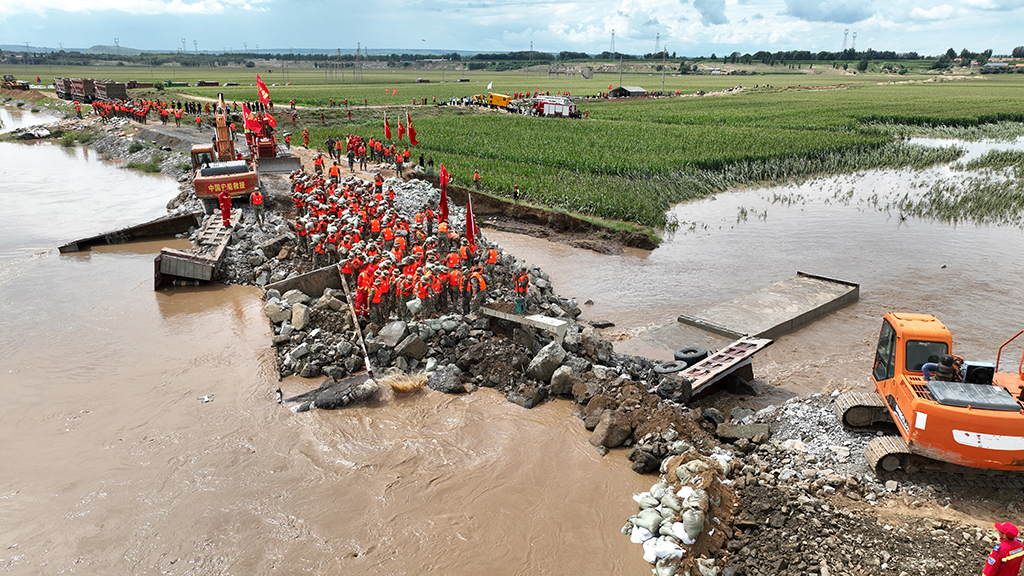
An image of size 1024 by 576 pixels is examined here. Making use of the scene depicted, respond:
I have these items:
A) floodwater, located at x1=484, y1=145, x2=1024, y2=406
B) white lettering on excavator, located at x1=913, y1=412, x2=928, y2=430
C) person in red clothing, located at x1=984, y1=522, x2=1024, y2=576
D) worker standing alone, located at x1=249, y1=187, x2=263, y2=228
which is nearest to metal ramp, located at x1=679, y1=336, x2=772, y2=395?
floodwater, located at x1=484, y1=145, x2=1024, y2=406

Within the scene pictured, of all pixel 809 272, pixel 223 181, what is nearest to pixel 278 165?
pixel 223 181

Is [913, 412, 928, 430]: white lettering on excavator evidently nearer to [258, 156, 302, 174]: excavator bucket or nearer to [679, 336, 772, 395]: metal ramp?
[679, 336, 772, 395]: metal ramp

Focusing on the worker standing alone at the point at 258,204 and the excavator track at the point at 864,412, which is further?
the worker standing alone at the point at 258,204

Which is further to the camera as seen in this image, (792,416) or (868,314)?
(868,314)

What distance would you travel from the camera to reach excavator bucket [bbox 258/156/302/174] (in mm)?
25867

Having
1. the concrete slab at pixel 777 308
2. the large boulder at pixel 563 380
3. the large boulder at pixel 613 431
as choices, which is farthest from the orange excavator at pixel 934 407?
the concrete slab at pixel 777 308

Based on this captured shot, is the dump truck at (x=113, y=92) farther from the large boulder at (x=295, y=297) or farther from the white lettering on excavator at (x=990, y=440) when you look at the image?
the white lettering on excavator at (x=990, y=440)

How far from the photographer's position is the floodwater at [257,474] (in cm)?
Result: 777

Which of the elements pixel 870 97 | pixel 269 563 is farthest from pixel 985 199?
pixel 870 97

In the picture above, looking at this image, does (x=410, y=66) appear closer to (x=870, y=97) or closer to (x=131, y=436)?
(x=870, y=97)

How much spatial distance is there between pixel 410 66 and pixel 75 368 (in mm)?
194639

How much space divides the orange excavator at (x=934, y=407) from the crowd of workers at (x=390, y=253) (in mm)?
6663

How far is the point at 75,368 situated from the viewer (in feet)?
40.9

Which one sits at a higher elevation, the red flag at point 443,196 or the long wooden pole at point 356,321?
the red flag at point 443,196
